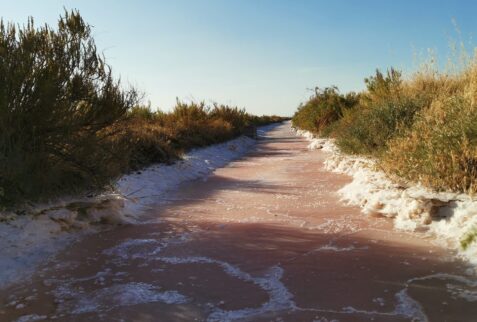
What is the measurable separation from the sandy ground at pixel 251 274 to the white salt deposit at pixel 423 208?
0.70ft

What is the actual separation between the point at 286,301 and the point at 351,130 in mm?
7872

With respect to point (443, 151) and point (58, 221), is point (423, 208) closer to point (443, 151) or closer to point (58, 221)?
point (443, 151)

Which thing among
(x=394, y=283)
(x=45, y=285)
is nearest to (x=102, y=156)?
(x=45, y=285)

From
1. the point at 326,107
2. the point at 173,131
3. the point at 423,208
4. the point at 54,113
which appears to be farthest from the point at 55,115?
the point at 326,107

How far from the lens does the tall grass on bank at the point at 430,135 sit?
5848mm

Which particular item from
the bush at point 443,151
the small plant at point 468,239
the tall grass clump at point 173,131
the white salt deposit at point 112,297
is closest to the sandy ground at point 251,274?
the white salt deposit at point 112,297

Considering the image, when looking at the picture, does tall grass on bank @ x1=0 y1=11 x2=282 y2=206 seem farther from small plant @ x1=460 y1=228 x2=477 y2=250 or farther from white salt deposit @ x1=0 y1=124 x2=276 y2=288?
small plant @ x1=460 y1=228 x2=477 y2=250

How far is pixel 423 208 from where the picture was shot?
5.88 meters

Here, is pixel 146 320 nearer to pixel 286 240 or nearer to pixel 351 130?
pixel 286 240

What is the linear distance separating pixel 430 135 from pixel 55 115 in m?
5.28

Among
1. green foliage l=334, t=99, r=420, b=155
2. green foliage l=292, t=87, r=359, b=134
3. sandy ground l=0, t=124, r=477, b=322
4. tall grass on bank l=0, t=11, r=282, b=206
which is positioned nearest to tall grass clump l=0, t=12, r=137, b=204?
tall grass on bank l=0, t=11, r=282, b=206

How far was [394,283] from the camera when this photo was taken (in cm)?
399

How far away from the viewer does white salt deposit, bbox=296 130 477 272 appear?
16.6 ft

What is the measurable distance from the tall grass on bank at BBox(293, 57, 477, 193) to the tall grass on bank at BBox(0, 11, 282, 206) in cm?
421
